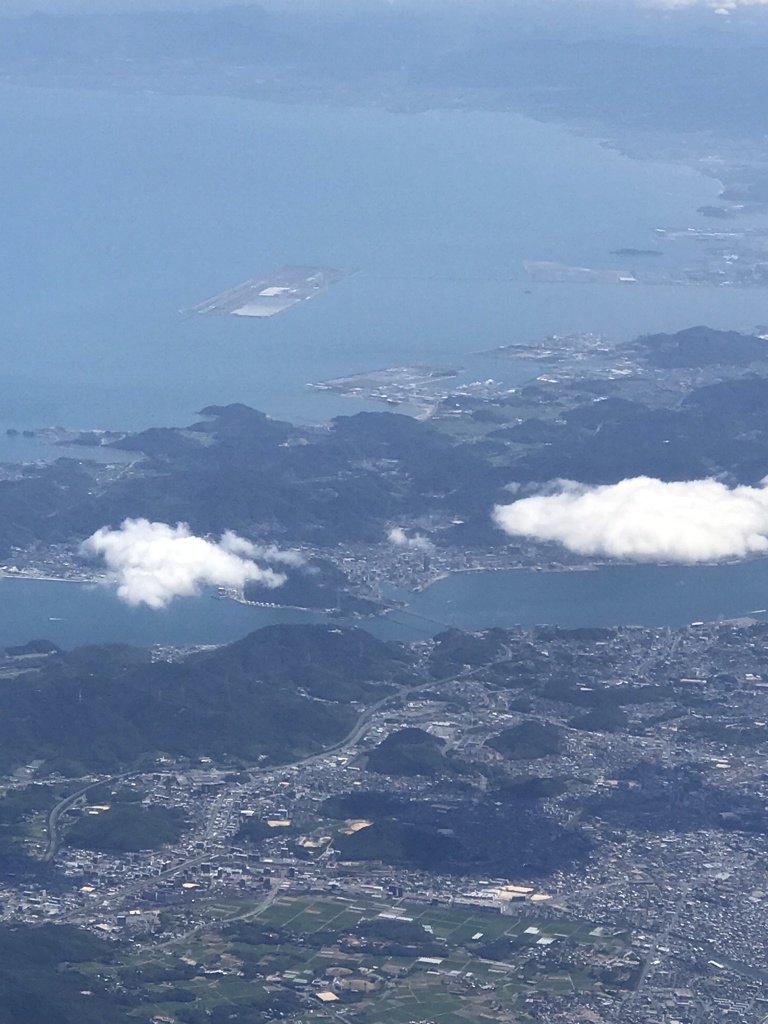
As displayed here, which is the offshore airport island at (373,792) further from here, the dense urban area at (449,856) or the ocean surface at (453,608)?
the ocean surface at (453,608)

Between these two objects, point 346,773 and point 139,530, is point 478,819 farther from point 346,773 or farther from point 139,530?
point 139,530

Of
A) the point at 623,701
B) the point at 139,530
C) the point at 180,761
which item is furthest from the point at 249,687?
the point at 139,530

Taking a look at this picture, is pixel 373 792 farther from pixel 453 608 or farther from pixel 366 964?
pixel 453 608

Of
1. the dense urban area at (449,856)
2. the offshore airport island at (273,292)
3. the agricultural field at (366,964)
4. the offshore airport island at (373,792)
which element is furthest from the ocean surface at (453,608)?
Answer: the offshore airport island at (273,292)

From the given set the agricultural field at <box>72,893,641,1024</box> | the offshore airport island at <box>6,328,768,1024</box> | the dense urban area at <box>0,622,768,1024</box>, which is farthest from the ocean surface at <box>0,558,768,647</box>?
the agricultural field at <box>72,893,641,1024</box>

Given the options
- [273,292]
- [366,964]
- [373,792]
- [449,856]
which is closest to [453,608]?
[373,792]

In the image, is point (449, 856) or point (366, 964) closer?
point (366, 964)

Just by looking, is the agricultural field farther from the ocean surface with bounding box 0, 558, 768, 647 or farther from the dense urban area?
the ocean surface with bounding box 0, 558, 768, 647

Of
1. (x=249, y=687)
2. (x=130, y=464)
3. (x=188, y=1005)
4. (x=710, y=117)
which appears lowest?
(x=188, y=1005)

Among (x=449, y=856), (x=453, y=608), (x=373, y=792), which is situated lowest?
(x=449, y=856)
